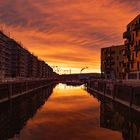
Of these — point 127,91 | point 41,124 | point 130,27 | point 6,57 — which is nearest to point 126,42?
point 130,27

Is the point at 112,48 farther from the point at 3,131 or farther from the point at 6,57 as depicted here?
the point at 3,131

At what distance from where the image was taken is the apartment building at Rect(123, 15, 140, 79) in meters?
92.1

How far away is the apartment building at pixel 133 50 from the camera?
92.1 meters

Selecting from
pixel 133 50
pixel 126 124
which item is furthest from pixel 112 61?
pixel 126 124

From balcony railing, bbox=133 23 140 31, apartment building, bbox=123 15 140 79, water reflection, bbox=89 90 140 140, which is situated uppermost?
balcony railing, bbox=133 23 140 31

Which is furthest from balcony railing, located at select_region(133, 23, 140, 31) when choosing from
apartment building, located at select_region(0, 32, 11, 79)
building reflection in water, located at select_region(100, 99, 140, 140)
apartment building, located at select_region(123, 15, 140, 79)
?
apartment building, located at select_region(0, 32, 11, 79)

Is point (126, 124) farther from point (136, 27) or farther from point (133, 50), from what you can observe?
point (133, 50)

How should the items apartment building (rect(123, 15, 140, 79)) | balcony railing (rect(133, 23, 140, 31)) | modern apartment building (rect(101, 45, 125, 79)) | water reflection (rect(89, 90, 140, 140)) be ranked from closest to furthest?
1. water reflection (rect(89, 90, 140, 140))
2. balcony railing (rect(133, 23, 140, 31))
3. apartment building (rect(123, 15, 140, 79))
4. modern apartment building (rect(101, 45, 125, 79))

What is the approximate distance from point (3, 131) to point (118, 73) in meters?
119

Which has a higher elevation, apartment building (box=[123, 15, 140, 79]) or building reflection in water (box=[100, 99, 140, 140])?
apartment building (box=[123, 15, 140, 79])

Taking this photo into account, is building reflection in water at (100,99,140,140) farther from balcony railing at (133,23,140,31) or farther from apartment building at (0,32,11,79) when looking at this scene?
apartment building at (0,32,11,79)

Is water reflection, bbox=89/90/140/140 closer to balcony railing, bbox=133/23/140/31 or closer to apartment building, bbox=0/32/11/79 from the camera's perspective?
balcony railing, bbox=133/23/140/31

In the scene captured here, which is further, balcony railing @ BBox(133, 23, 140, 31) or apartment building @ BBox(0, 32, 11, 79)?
apartment building @ BBox(0, 32, 11, 79)

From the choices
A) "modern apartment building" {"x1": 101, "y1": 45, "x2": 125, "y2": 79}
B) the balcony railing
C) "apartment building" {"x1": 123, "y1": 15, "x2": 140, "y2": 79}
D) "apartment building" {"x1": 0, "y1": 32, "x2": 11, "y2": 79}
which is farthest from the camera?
"modern apartment building" {"x1": 101, "y1": 45, "x2": 125, "y2": 79}
